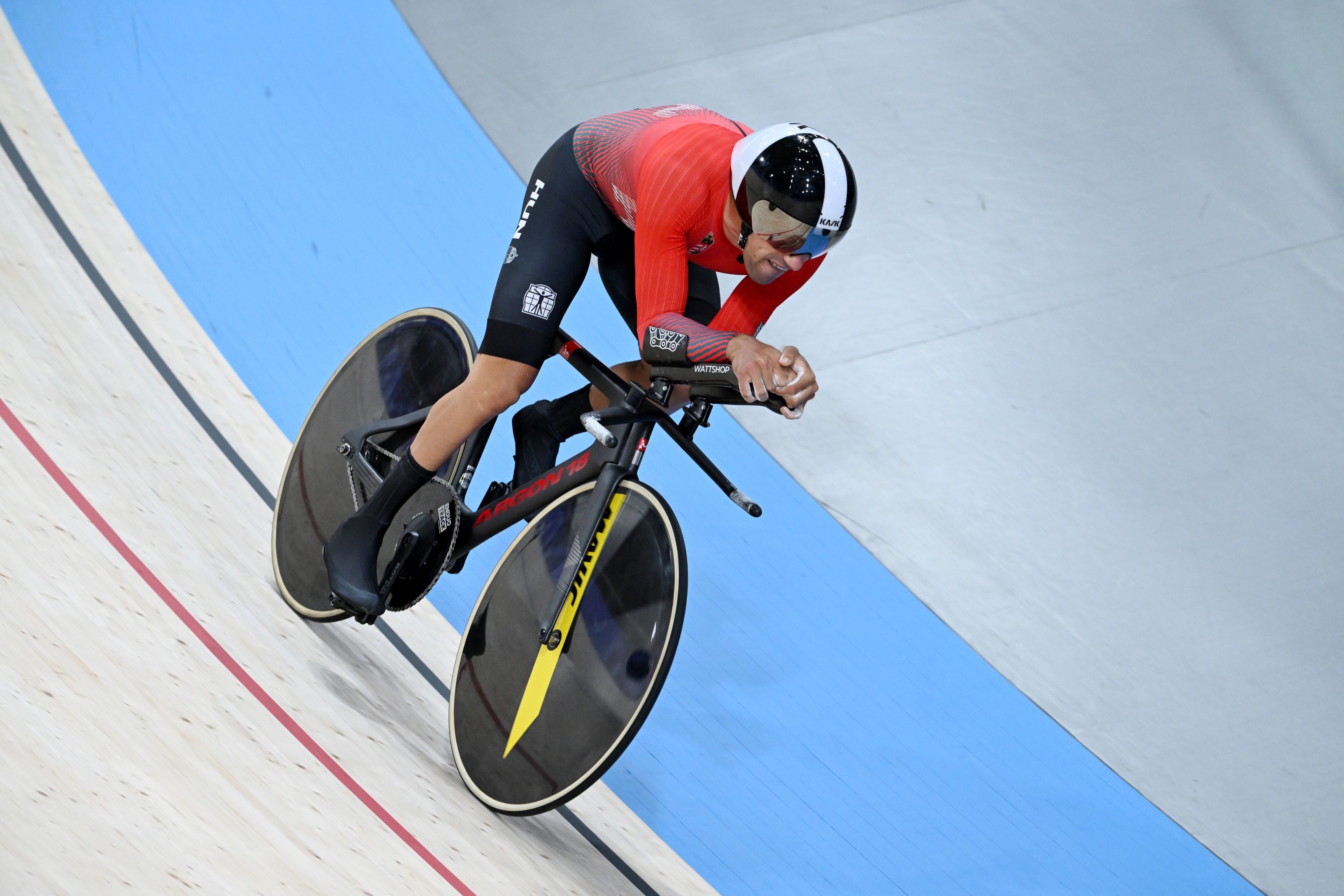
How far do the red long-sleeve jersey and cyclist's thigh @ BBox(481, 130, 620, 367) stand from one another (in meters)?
0.09

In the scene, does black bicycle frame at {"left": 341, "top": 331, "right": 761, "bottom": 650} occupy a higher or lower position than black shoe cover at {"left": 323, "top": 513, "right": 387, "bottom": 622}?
higher

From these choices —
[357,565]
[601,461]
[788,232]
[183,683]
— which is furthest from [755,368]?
[183,683]

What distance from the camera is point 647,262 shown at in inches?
79.9

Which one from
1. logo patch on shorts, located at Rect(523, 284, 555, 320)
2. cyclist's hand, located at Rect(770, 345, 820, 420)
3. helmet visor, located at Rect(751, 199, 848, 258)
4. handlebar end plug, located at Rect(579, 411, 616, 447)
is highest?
helmet visor, located at Rect(751, 199, 848, 258)

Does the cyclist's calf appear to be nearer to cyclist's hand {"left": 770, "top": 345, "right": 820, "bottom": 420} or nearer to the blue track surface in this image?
cyclist's hand {"left": 770, "top": 345, "right": 820, "bottom": 420}

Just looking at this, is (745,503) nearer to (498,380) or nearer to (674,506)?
(498,380)

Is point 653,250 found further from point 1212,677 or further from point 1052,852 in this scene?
point 1212,677

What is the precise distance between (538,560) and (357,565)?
1.36ft

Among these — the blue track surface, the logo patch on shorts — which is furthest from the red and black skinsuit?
the blue track surface

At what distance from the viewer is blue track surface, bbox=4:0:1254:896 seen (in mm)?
2840

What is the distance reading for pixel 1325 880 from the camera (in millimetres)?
2791

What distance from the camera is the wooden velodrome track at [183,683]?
175 centimetres

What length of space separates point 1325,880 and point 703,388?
211 centimetres

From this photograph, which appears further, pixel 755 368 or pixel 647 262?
pixel 647 262
